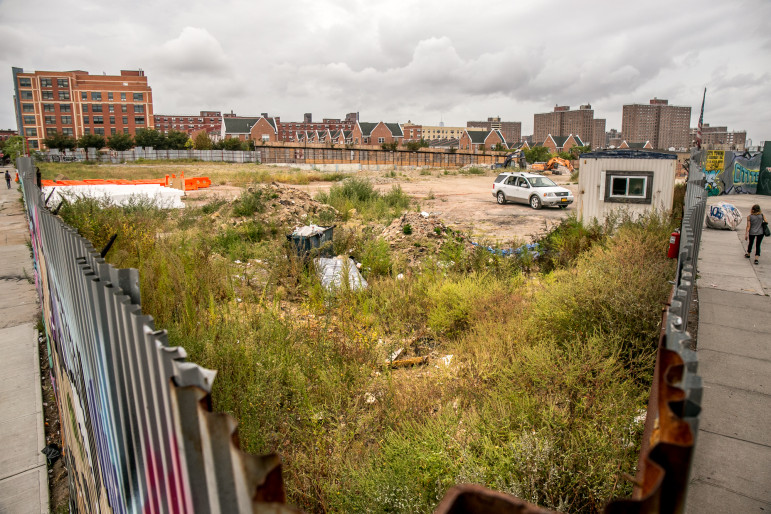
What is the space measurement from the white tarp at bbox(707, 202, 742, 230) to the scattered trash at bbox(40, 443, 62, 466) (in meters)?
16.5

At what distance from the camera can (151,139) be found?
81688 millimetres

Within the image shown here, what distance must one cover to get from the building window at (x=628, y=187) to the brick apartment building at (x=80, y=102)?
109m

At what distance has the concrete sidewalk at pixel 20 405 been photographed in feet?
14.4

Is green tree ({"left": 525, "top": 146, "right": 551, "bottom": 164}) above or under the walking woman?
above

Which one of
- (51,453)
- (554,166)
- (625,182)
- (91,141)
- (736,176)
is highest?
(91,141)

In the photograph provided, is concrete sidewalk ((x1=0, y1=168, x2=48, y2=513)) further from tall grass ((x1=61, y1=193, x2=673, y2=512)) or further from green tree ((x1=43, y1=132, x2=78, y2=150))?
green tree ((x1=43, y1=132, x2=78, y2=150))

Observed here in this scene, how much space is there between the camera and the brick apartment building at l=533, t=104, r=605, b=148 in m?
180

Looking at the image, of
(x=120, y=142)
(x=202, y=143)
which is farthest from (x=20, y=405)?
(x=120, y=142)

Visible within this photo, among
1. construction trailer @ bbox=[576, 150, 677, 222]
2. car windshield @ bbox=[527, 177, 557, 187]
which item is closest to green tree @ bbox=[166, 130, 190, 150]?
car windshield @ bbox=[527, 177, 557, 187]

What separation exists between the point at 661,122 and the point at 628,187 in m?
184

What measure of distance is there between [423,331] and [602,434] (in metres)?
3.73

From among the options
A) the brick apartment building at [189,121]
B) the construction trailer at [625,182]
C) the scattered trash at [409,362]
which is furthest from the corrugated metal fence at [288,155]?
the brick apartment building at [189,121]

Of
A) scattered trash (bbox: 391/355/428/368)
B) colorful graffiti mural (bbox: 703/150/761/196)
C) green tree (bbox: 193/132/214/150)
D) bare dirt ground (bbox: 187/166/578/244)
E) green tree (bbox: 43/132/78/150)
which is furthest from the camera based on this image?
green tree (bbox: 193/132/214/150)

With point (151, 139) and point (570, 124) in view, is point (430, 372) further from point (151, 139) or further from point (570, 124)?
point (570, 124)
